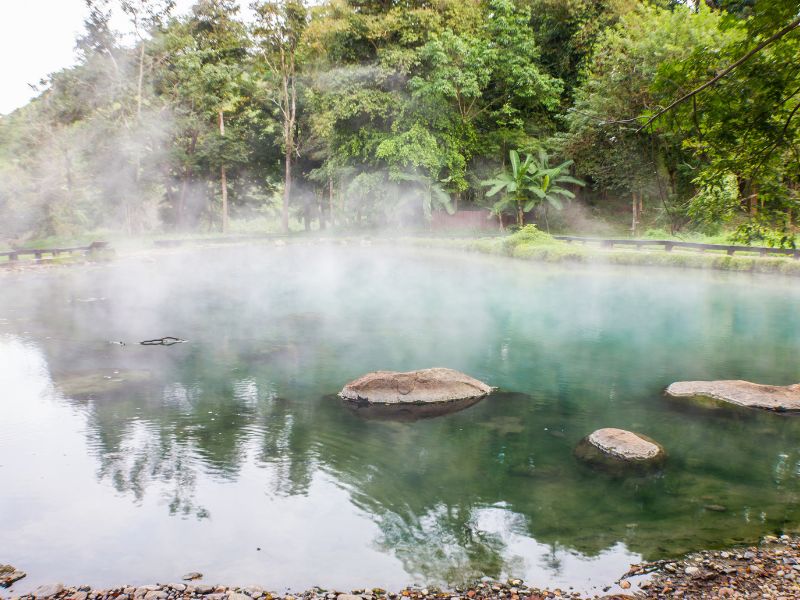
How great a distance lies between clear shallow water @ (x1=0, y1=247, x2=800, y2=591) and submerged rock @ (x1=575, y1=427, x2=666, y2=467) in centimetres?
29

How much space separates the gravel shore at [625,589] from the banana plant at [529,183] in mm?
27148

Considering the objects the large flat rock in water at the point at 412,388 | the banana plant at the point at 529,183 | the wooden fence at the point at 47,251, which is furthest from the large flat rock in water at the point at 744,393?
the wooden fence at the point at 47,251

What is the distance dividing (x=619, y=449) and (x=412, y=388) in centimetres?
360

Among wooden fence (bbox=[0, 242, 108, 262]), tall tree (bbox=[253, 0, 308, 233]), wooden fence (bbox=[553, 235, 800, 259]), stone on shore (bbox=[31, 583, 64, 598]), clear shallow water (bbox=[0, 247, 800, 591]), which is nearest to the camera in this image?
stone on shore (bbox=[31, 583, 64, 598])

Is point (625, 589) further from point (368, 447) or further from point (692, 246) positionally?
point (692, 246)

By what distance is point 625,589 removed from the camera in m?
5.37

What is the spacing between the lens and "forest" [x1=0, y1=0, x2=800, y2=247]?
101ft

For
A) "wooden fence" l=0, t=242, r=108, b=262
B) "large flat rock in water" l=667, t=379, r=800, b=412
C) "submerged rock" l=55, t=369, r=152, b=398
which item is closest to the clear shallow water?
"submerged rock" l=55, t=369, r=152, b=398

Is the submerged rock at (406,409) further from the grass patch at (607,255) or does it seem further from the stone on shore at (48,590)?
the grass patch at (607,255)

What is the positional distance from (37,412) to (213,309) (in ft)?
29.4

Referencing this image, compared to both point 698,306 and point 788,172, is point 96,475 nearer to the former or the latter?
point 788,172

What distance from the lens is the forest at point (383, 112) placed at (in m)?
30.9

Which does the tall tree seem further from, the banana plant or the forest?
the banana plant

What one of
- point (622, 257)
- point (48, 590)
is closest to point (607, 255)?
point (622, 257)
